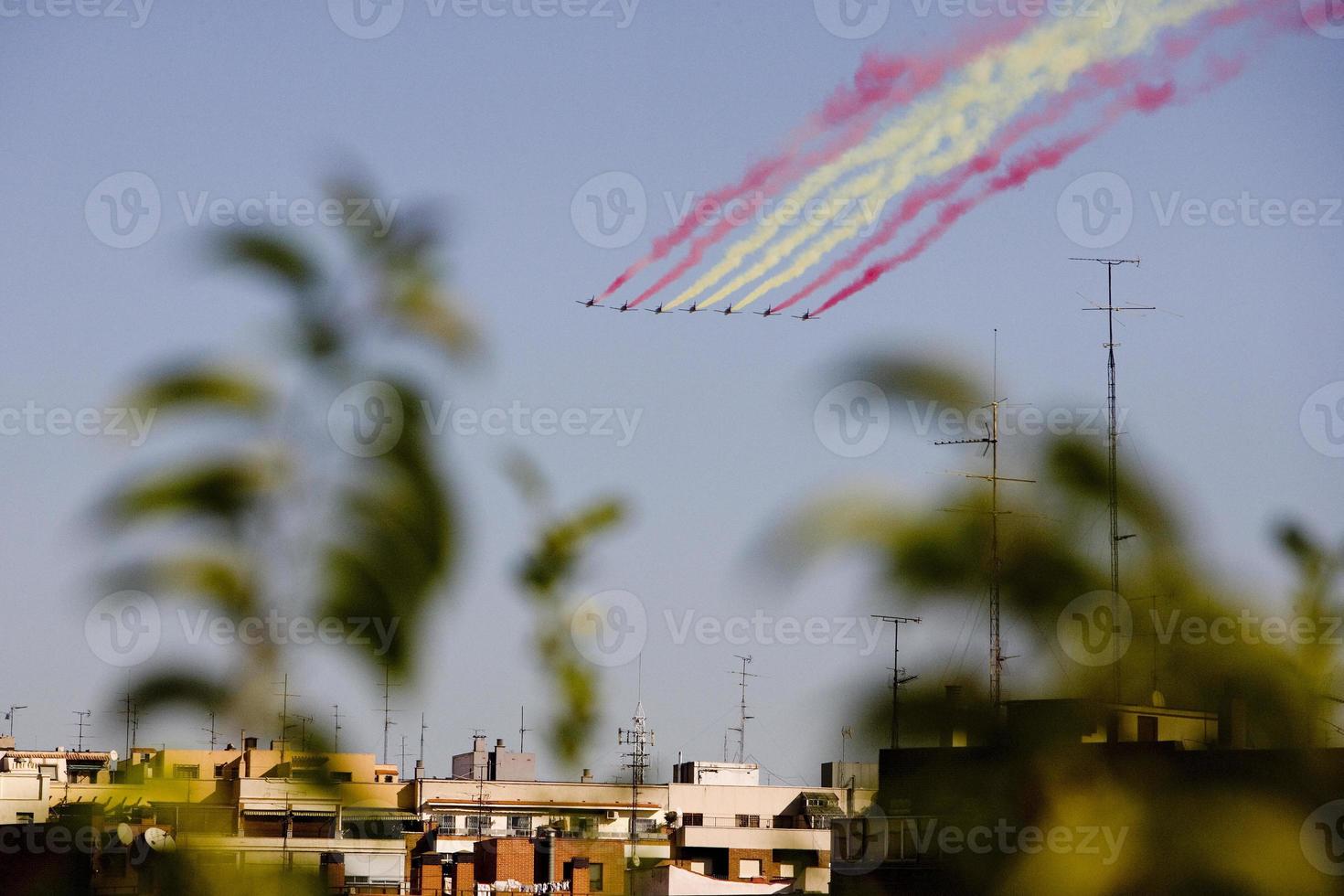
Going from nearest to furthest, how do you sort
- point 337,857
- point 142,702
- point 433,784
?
point 142,702
point 337,857
point 433,784

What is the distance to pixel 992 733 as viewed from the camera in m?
41.4

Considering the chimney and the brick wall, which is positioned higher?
the chimney

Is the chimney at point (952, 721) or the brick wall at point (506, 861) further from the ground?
the chimney at point (952, 721)

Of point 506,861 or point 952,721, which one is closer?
point 952,721

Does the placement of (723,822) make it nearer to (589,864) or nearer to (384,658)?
(589,864)

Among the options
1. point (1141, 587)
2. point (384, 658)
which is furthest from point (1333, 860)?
point (384, 658)

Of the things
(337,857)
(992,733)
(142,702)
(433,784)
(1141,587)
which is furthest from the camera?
(433,784)

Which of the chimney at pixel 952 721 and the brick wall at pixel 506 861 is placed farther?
the brick wall at pixel 506 861

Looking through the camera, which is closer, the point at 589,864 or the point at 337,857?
the point at 337,857

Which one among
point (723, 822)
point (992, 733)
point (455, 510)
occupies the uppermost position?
point (455, 510)

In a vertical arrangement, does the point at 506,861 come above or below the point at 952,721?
below

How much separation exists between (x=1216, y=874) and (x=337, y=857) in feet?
59.3

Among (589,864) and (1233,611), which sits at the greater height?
(1233,611)

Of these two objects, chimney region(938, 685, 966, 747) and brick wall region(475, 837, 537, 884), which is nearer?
chimney region(938, 685, 966, 747)
